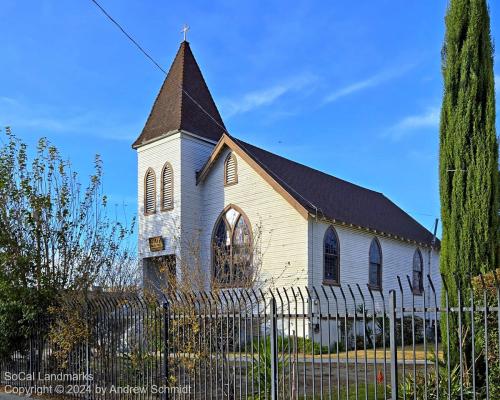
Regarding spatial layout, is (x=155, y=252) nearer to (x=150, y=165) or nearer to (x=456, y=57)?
(x=150, y=165)

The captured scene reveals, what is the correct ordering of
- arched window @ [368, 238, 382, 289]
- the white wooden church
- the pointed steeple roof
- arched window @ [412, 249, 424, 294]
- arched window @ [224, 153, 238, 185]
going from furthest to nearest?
arched window @ [412, 249, 424, 294] < arched window @ [368, 238, 382, 289] < the pointed steeple roof < arched window @ [224, 153, 238, 185] < the white wooden church

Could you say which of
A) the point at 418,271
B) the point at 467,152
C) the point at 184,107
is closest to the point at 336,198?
the point at 418,271

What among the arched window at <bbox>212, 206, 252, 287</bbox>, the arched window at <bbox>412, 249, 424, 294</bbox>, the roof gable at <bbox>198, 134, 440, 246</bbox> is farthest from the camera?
the arched window at <bbox>412, 249, 424, 294</bbox>

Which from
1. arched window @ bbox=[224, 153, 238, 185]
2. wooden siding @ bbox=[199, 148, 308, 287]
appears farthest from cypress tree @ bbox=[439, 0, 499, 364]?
arched window @ bbox=[224, 153, 238, 185]

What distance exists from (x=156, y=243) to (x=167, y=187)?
2.41m

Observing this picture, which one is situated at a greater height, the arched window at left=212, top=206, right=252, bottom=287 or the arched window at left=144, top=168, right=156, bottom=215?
the arched window at left=144, top=168, right=156, bottom=215

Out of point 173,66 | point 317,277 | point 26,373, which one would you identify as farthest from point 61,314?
point 173,66

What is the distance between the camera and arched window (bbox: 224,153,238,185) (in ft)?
74.0

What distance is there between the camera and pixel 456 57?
9.01 metres

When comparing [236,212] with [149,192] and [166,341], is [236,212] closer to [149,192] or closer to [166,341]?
[149,192]

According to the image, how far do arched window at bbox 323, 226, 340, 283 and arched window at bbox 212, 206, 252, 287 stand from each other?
289cm

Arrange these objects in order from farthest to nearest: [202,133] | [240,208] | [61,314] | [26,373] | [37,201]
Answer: [202,133] → [240,208] → [37,201] → [26,373] → [61,314]

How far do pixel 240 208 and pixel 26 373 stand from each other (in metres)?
11.4

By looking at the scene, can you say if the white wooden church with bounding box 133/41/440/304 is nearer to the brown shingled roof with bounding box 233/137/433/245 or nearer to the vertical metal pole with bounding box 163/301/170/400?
the brown shingled roof with bounding box 233/137/433/245
